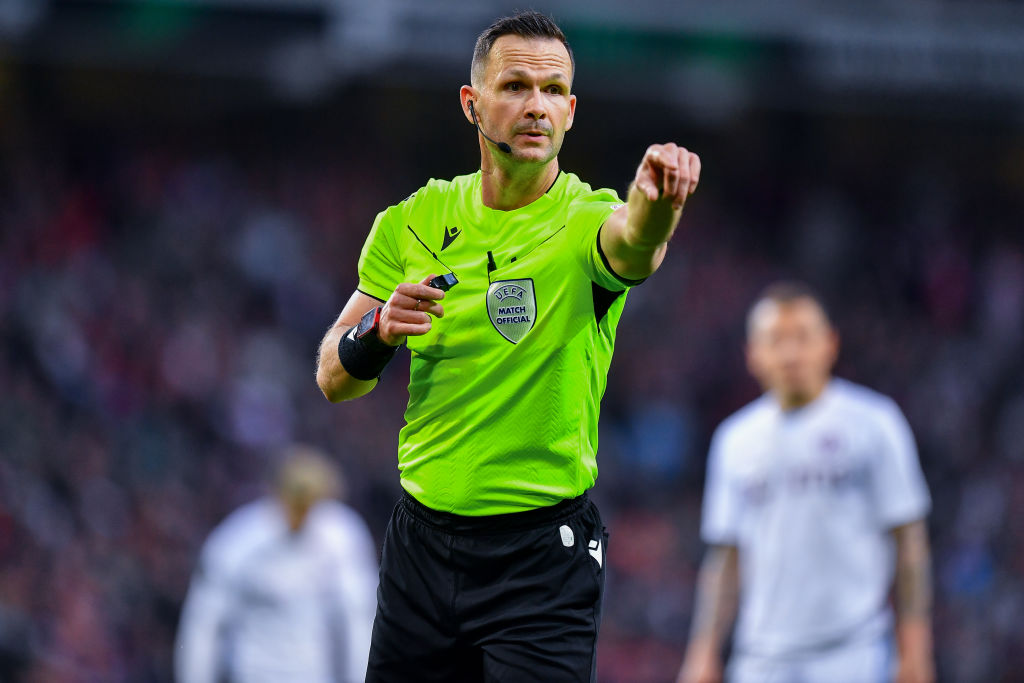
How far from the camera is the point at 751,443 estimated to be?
19.7 ft

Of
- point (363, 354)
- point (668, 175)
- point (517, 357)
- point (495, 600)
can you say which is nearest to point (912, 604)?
point (495, 600)

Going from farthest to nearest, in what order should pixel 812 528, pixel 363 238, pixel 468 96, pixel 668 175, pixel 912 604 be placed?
pixel 363 238, pixel 812 528, pixel 912 604, pixel 468 96, pixel 668 175

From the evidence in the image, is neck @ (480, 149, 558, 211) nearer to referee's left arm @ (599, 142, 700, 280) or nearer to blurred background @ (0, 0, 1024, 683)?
referee's left arm @ (599, 142, 700, 280)

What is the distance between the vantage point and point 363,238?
16906mm

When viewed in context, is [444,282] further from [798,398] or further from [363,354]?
[798,398]

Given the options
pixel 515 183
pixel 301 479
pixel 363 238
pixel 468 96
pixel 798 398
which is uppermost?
pixel 363 238

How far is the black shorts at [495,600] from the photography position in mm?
3180

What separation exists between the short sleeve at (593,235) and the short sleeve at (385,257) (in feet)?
1.74

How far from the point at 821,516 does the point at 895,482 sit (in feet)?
1.10

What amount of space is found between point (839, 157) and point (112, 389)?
12.4 metres

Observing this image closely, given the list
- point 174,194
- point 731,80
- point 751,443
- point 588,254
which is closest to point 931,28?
point 731,80

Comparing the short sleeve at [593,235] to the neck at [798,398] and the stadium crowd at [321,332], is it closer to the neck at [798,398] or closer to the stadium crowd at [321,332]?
the neck at [798,398]

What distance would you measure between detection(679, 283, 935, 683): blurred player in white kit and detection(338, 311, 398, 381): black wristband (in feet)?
9.38

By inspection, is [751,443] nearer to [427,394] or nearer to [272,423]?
[427,394]
